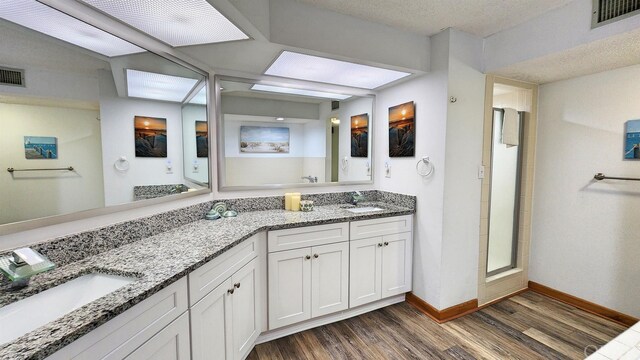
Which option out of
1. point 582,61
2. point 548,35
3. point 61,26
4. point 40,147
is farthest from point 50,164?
point 582,61

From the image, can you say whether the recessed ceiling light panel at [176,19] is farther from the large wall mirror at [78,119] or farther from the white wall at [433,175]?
the white wall at [433,175]

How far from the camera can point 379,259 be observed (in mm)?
2322

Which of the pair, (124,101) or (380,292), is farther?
(380,292)

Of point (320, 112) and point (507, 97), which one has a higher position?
point (507, 97)

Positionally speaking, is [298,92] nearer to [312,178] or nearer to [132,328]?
[312,178]

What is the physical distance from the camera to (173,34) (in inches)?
59.7

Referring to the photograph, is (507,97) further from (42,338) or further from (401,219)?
(42,338)

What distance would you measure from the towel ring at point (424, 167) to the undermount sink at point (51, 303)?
2.15m

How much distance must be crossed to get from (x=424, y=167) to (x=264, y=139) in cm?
144

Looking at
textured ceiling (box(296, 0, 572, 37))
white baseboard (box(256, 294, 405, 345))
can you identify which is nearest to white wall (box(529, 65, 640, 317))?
textured ceiling (box(296, 0, 572, 37))

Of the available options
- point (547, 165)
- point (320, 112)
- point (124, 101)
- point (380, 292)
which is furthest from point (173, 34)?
point (547, 165)

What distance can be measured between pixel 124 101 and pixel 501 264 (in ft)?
11.4

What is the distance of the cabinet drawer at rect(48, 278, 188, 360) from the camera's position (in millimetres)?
771

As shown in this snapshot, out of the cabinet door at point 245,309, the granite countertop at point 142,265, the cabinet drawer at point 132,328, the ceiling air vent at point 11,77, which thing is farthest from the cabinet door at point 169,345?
the ceiling air vent at point 11,77
